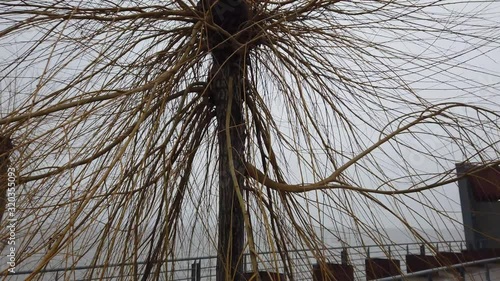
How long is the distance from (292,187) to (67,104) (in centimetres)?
39

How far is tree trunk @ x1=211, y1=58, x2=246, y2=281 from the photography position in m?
0.90

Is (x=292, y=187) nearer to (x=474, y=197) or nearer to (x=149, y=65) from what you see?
(x=149, y=65)

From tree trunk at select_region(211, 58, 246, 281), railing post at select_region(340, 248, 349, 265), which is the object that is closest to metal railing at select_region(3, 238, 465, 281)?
railing post at select_region(340, 248, 349, 265)

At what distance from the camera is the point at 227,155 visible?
92 cm

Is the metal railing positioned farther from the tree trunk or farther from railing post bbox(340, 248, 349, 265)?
the tree trunk

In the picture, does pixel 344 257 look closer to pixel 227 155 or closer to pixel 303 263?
pixel 303 263

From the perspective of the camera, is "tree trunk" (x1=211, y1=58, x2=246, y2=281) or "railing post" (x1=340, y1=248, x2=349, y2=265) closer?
"railing post" (x1=340, y1=248, x2=349, y2=265)

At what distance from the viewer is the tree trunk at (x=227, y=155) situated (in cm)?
90

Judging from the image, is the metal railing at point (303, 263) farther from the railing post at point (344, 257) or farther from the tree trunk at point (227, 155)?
the tree trunk at point (227, 155)

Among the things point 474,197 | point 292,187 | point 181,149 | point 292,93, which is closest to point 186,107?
point 181,149

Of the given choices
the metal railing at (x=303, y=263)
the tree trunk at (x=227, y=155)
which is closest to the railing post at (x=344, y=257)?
the metal railing at (x=303, y=263)

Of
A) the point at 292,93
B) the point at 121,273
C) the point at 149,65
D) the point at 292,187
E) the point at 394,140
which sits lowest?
the point at 121,273

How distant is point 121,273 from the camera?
71 centimetres

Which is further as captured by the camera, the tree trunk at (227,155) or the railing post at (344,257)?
the tree trunk at (227,155)
